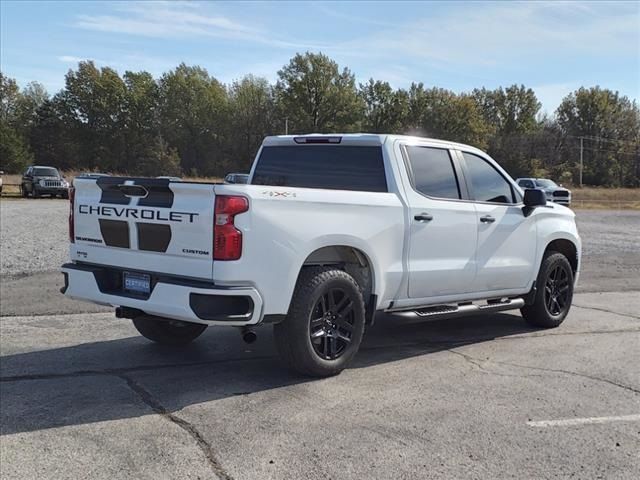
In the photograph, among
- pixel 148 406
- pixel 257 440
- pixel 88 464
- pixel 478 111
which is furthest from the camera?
pixel 478 111

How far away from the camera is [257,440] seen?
4.06 m

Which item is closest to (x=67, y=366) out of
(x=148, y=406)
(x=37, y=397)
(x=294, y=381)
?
(x=37, y=397)

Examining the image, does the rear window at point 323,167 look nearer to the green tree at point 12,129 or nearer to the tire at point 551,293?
the tire at point 551,293

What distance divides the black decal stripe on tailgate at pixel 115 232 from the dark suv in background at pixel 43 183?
3274 cm

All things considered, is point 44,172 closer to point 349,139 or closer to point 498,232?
point 349,139

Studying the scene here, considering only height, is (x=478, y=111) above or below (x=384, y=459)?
above

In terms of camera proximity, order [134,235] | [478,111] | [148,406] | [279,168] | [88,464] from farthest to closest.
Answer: [478,111], [279,168], [134,235], [148,406], [88,464]

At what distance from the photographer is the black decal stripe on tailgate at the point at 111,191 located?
522 cm

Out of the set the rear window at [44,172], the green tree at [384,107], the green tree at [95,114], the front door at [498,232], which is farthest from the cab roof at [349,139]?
the green tree at [384,107]

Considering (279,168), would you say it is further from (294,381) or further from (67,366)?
(67,366)

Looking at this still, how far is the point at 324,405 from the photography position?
4738 mm

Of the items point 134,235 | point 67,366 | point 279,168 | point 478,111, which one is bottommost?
point 67,366

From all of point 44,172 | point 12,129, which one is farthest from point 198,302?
point 12,129

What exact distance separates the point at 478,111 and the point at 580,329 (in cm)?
9127
